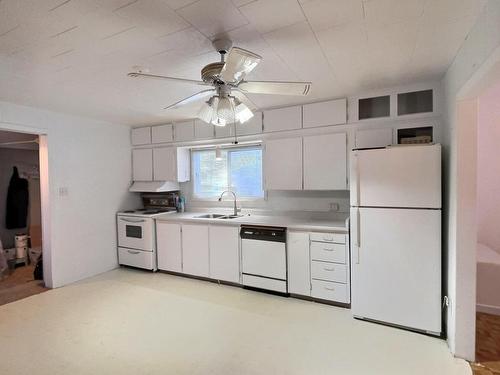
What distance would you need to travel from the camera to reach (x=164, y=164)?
442 centimetres

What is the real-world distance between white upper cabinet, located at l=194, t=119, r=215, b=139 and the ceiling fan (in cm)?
183

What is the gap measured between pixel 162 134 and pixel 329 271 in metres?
3.18

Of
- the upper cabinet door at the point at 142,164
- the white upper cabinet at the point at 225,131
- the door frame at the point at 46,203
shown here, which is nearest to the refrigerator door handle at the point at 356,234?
the white upper cabinet at the point at 225,131

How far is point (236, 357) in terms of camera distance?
7.22 ft

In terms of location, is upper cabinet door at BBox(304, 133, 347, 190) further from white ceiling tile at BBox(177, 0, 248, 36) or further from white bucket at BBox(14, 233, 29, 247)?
white bucket at BBox(14, 233, 29, 247)

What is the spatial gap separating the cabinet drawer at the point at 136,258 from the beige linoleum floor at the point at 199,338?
78cm

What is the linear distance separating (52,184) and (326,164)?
3.49 m

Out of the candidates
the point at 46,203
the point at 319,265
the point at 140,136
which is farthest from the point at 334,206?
the point at 46,203

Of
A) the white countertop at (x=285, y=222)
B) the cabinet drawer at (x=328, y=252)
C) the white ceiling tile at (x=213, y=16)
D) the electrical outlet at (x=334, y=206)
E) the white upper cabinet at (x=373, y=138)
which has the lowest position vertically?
the cabinet drawer at (x=328, y=252)

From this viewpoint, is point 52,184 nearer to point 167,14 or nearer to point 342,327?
point 167,14

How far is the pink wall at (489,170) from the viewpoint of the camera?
3191mm

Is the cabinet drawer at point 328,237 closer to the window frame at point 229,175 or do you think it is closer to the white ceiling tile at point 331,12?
the window frame at point 229,175

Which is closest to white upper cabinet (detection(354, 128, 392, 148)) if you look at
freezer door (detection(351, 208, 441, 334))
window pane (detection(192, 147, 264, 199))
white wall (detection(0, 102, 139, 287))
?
freezer door (detection(351, 208, 441, 334))

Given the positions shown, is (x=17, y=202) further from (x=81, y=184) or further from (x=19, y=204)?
(x=81, y=184)
